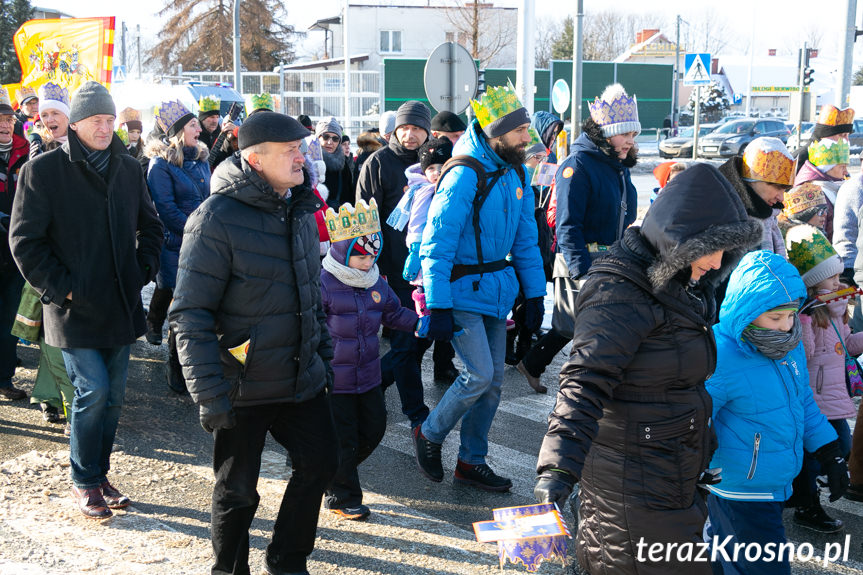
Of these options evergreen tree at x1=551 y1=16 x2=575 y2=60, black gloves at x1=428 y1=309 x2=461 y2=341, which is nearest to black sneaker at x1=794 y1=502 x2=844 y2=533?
black gloves at x1=428 y1=309 x2=461 y2=341

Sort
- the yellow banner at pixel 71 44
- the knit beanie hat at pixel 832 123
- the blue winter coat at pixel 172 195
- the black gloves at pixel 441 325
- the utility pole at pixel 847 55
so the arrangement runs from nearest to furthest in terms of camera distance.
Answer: the black gloves at pixel 441 325, the blue winter coat at pixel 172 195, the knit beanie hat at pixel 832 123, the yellow banner at pixel 71 44, the utility pole at pixel 847 55

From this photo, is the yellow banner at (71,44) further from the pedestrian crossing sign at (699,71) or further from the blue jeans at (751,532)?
the pedestrian crossing sign at (699,71)

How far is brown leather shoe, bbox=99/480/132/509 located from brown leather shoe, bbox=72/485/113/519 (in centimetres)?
9

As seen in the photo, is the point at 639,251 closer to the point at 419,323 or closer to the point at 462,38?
the point at 419,323

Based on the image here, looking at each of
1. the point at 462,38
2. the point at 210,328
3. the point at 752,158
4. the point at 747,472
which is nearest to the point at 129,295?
the point at 210,328

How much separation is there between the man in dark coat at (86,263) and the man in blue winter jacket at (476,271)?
163cm

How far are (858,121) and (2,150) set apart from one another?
35.8 meters

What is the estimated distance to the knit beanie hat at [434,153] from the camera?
6457 millimetres

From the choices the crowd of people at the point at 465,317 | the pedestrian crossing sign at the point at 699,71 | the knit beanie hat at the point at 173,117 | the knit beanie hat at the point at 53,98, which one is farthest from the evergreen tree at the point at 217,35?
the crowd of people at the point at 465,317

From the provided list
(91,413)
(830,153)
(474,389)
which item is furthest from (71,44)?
(830,153)

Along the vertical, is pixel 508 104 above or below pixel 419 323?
above

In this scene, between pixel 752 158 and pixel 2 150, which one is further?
pixel 2 150

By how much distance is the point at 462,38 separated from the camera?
50438 millimetres

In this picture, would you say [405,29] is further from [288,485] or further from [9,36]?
[288,485]
